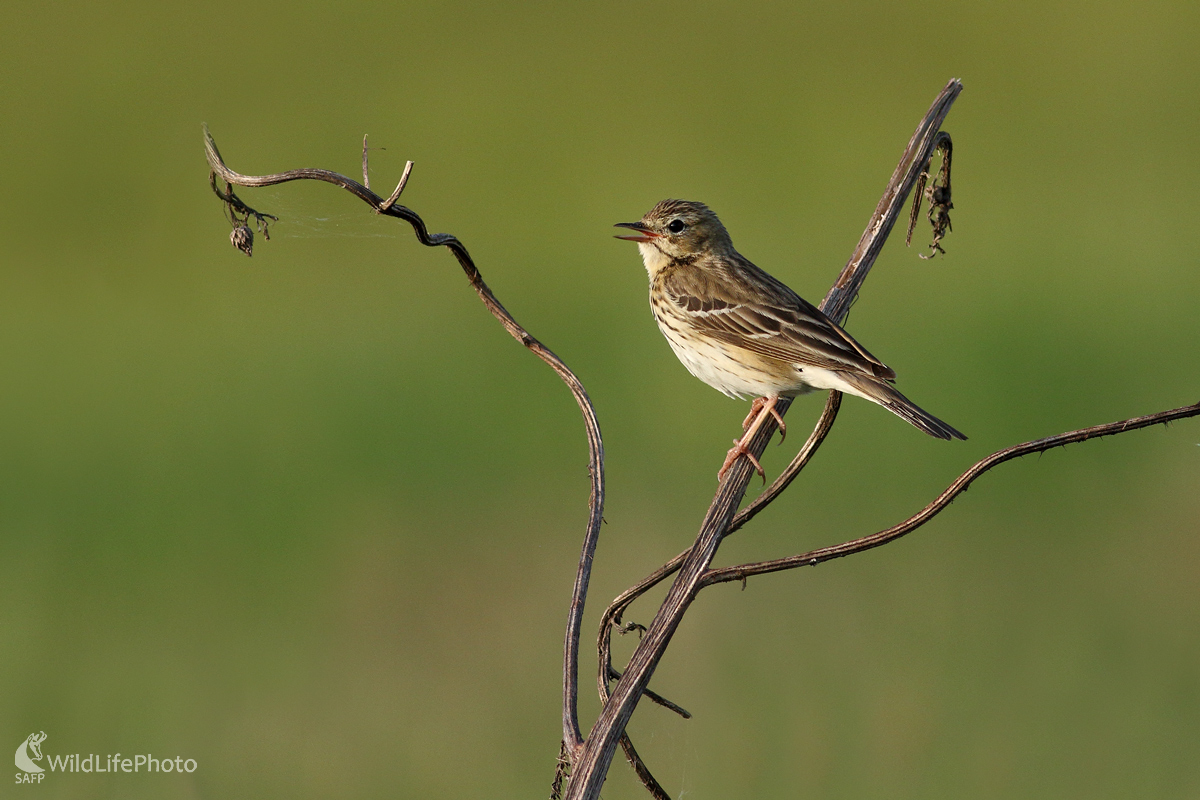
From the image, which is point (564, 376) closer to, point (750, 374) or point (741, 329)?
point (750, 374)

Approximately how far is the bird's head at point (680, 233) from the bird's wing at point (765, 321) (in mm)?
118

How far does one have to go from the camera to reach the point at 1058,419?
9.38 meters

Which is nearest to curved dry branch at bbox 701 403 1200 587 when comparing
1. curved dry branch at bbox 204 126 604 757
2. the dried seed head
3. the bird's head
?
curved dry branch at bbox 204 126 604 757

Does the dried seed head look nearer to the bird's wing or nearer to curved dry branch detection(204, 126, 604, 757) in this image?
curved dry branch detection(204, 126, 604, 757)

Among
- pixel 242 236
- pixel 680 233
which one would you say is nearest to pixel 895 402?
pixel 680 233

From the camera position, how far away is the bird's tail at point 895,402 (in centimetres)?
434

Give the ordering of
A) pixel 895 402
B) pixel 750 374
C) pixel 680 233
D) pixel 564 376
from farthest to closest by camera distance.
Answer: pixel 680 233, pixel 750 374, pixel 895 402, pixel 564 376

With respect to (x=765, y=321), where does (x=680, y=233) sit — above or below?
above

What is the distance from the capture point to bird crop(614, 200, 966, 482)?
189 inches

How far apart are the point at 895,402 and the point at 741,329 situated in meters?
0.99

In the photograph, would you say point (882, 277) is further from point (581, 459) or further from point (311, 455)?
point (311, 455)

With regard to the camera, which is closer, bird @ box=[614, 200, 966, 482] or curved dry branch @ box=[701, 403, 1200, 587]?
curved dry branch @ box=[701, 403, 1200, 587]

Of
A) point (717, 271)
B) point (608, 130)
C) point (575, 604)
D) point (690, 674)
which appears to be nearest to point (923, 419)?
point (717, 271)

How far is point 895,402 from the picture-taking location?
15.1 feet
